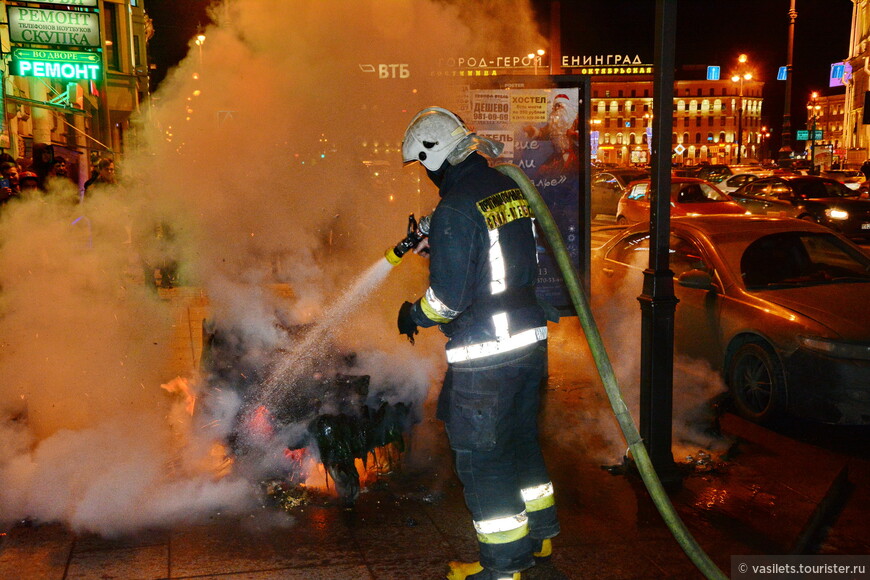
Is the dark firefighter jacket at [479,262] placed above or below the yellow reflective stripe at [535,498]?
above

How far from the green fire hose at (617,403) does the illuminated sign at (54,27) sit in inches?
433

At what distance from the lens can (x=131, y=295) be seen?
526 cm

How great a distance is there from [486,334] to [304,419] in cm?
160

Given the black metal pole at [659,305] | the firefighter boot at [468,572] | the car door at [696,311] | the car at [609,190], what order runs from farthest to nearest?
the car at [609,190]
the car door at [696,311]
the black metal pole at [659,305]
the firefighter boot at [468,572]

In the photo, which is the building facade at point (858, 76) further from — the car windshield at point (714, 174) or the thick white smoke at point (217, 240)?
the thick white smoke at point (217, 240)

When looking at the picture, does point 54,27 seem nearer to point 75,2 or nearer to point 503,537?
point 75,2

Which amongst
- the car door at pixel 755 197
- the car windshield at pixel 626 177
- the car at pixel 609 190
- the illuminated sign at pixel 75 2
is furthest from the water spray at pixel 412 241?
the car windshield at pixel 626 177

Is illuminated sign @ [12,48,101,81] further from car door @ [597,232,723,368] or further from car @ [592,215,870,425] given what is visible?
car @ [592,215,870,425]

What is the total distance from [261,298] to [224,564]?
2068mm

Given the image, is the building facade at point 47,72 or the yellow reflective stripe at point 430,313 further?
the building facade at point 47,72

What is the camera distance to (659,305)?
4.34 metres

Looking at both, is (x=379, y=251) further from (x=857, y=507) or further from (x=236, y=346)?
(x=857, y=507)

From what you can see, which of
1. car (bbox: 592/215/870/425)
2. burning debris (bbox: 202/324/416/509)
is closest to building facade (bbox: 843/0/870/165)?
car (bbox: 592/215/870/425)

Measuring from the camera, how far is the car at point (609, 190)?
2278cm
